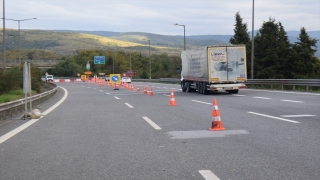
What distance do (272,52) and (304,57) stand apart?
Answer: 4.15 metres

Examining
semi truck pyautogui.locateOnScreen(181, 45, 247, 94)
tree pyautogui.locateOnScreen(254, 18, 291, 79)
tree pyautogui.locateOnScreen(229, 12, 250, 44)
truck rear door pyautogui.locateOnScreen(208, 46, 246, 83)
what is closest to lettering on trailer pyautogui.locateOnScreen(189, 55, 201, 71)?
semi truck pyautogui.locateOnScreen(181, 45, 247, 94)

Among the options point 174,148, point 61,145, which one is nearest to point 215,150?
point 174,148

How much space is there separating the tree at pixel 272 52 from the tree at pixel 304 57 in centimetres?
122

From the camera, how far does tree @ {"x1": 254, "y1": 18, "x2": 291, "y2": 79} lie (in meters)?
56.6

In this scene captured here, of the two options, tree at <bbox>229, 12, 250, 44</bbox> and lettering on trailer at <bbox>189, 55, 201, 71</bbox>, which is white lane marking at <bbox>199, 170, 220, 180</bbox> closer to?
lettering on trailer at <bbox>189, 55, 201, 71</bbox>

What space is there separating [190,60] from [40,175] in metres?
27.4

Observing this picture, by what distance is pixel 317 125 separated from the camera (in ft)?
39.1

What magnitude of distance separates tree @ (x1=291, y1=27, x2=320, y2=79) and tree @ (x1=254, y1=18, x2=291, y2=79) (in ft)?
4.02

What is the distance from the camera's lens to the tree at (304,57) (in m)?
54.4

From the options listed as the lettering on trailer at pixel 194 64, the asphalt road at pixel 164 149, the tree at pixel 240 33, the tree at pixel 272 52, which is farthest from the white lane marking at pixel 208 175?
the tree at pixel 240 33

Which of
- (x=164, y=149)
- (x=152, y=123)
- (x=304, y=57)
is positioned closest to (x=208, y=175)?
(x=164, y=149)

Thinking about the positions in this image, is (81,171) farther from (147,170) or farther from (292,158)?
(292,158)

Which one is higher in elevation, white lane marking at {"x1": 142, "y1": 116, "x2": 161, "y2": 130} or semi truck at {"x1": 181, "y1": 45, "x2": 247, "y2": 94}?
semi truck at {"x1": 181, "y1": 45, "x2": 247, "y2": 94}

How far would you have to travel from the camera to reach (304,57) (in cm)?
5491
